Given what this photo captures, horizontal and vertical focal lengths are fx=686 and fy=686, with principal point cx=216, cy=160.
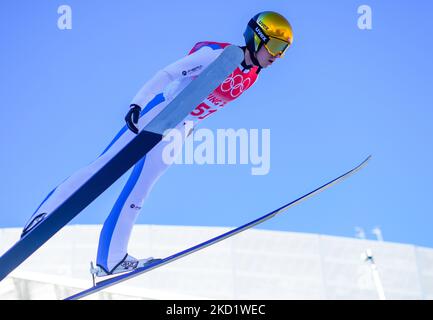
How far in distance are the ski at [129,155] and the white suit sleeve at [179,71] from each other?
0.24 meters

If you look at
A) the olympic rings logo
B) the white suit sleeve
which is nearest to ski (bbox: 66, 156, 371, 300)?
the olympic rings logo

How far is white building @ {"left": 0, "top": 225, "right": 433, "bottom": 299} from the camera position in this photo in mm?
18078

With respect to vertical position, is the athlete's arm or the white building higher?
the white building

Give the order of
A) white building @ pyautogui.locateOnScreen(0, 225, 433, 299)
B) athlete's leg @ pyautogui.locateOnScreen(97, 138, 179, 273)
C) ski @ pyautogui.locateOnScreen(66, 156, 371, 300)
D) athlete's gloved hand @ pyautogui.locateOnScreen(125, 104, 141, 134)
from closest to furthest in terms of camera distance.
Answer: athlete's gloved hand @ pyautogui.locateOnScreen(125, 104, 141, 134), ski @ pyautogui.locateOnScreen(66, 156, 371, 300), athlete's leg @ pyautogui.locateOnScreen(97, 138, 179, 273), white building @ pyautogui.locateOnScreen(0, 225, 433, 299)

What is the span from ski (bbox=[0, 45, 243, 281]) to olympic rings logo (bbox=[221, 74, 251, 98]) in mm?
535

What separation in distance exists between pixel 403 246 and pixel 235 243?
17.6 feet

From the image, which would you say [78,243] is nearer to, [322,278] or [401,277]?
[322,278]

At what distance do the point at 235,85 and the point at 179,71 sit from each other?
1.90 feet

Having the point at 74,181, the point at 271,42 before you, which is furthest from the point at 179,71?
the point at 74,181

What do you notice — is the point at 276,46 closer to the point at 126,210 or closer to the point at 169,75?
the point at 169,75

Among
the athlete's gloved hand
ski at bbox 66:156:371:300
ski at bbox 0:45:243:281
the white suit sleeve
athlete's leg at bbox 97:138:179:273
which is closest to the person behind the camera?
ski at bbox 0:45:243:281

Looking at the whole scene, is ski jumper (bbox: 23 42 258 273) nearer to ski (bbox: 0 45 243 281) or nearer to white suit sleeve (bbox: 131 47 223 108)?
white suit sleeve (bbox: 131 47 223 108)

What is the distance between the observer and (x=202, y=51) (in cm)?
464
